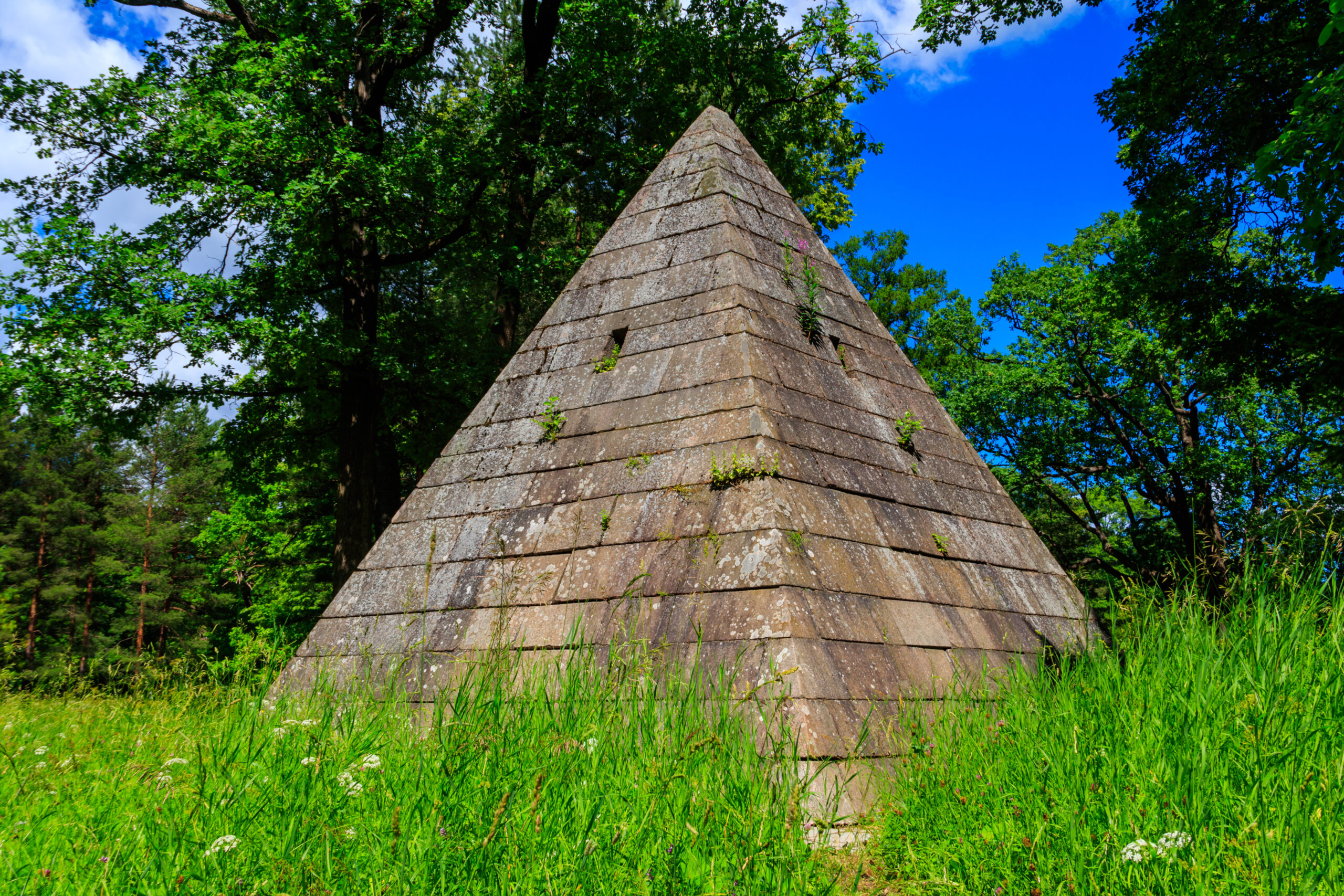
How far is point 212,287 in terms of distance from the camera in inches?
401

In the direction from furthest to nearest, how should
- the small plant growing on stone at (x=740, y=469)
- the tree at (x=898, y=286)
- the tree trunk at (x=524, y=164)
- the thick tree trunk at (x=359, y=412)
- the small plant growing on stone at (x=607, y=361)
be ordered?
the tree at (x=898, y=286)
the tree trunk at (x=524, y=164)
the thick tree trunk at (x=359, y=412)
the small plant growing on stone at (x=607, y=361)
the small plant growing on stone at (x=740, y=469)

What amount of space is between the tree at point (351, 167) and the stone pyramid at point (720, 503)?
23.5 feet

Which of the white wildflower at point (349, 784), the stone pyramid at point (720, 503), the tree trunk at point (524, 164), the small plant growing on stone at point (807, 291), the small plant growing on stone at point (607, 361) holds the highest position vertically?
the tree trunk at point (524, 164)

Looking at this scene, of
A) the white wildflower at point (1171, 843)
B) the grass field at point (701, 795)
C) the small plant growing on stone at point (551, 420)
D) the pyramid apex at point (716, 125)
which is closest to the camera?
the white wildflower at point (1171, 843)

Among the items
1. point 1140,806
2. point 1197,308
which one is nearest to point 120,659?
point 1140,806

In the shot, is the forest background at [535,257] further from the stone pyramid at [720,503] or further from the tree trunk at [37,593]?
the tree trunk at [37,593]

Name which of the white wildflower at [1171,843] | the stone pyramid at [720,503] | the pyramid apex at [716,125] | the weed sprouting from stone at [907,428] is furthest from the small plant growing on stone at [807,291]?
the white wildflower at [1171,843]

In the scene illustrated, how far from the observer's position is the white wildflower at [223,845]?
179 cm

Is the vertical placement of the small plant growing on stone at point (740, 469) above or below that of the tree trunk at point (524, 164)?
below

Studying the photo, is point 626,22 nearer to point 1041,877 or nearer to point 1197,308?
point 1197,308

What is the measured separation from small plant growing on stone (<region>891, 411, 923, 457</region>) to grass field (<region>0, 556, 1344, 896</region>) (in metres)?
1.74

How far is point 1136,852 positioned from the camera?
5.53 ft

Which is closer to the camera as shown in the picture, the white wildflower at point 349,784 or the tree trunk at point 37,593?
the white wildflower at point 349,784

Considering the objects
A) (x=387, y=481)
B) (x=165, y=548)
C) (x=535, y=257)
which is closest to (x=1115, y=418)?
(x=535, y=257)
